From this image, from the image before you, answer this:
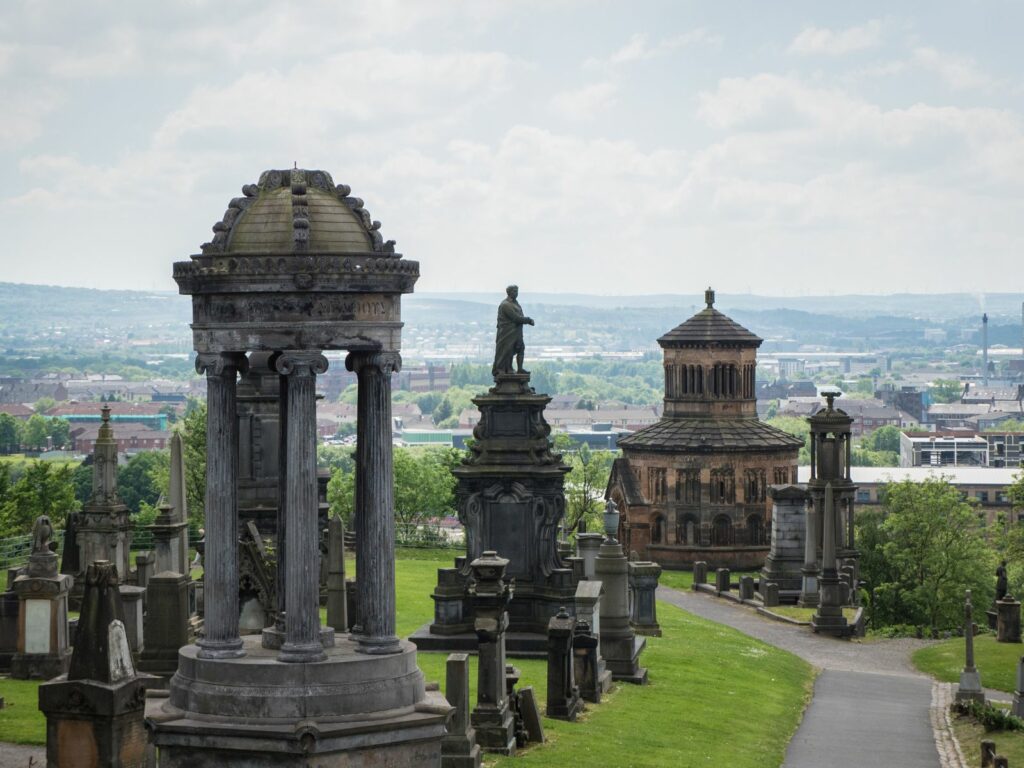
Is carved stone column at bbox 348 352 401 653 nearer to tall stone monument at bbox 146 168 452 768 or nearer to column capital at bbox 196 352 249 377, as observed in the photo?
tall stone monument at bbox 146 168 452 768

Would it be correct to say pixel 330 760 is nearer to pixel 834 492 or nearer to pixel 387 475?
pixel 387 475

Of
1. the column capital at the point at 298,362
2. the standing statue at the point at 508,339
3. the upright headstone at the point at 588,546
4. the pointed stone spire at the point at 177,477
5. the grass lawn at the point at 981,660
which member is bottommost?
the grass lawn at the point at 981,660

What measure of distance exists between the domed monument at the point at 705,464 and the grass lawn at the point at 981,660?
78.3 ft

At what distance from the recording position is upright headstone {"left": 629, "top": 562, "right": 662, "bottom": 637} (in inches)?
1628

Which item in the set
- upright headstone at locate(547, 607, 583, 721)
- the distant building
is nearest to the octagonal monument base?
upright headstone at locate(547, 607, 583, 721)

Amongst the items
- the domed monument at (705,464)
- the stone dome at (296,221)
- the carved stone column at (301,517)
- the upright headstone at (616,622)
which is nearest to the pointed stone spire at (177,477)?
the upright headstone at (616,622)

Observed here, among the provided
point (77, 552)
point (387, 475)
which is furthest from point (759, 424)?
point (387, 475)

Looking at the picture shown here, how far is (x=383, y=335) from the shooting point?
18641 millimetres

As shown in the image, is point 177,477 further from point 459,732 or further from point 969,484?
point 969,484

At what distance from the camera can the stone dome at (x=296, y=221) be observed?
61.5 ft

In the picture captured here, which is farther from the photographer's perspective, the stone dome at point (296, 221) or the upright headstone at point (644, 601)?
the upright headstone at point (644, 601)

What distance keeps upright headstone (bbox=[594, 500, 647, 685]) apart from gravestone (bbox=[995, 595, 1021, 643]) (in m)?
16.3

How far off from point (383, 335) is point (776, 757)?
12981 millimetres

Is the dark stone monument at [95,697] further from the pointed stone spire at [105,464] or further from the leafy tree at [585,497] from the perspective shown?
the leafy tree at [585,497]
